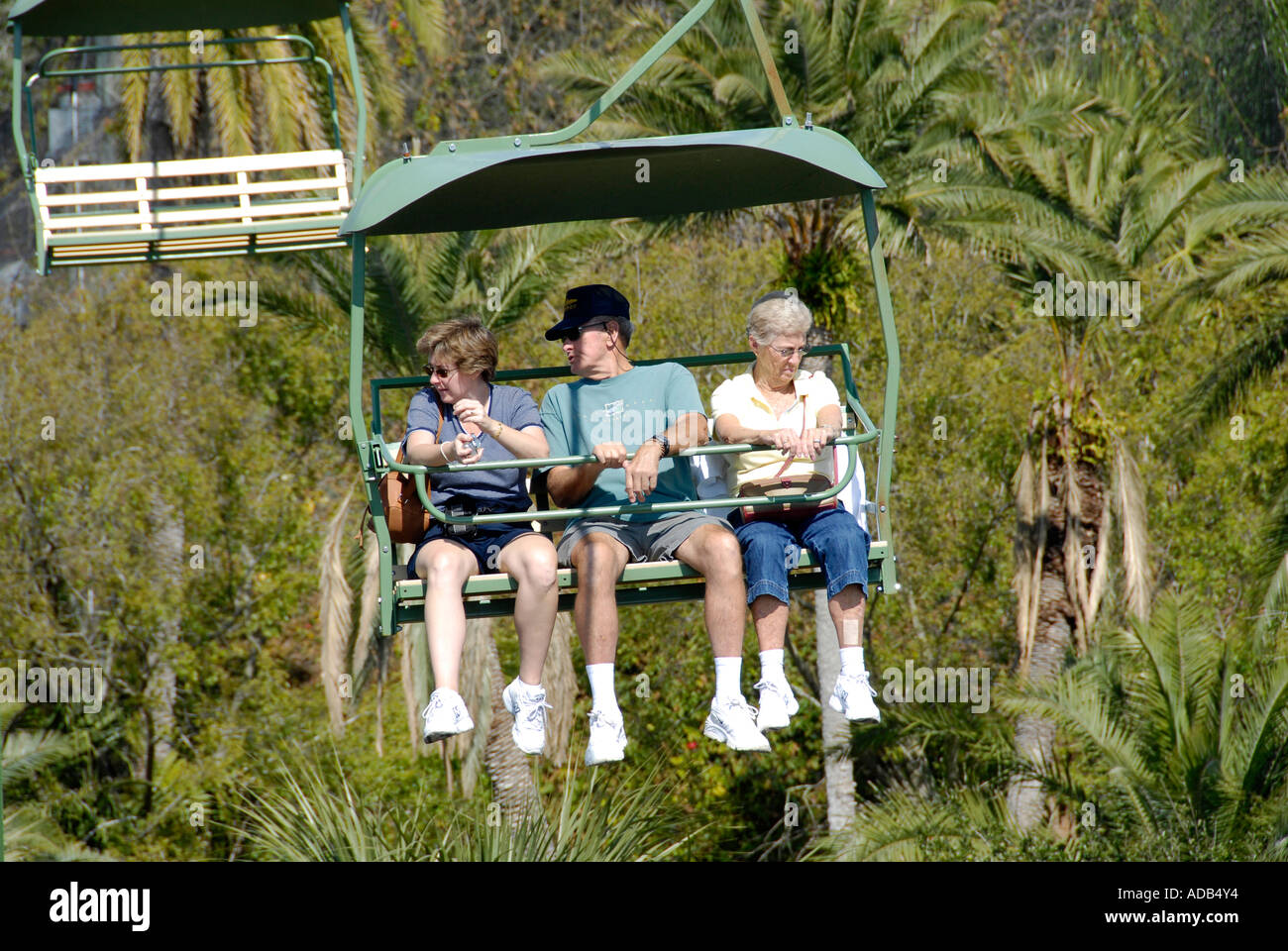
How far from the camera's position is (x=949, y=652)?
898 inches

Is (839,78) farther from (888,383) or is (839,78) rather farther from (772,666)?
(772,666)

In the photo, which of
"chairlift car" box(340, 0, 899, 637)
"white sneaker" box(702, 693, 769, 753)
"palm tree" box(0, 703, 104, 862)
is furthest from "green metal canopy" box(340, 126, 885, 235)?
"palm tree" box(0, 703, 104, 862)

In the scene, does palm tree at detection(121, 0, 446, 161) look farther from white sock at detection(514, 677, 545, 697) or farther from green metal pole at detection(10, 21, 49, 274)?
white sock at detection(514, 677, 545, 697)

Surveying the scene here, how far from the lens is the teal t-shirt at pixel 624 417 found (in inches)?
256

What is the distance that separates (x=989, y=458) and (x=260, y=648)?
31.4 feet

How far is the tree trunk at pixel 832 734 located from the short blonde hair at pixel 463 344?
12.7m

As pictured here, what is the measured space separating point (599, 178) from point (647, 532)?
58.4 inches

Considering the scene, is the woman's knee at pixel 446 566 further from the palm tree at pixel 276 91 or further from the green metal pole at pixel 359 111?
the palm tree at pixel 276 91

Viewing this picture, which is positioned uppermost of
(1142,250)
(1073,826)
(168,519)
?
(1142,250)

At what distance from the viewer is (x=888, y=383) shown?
6.27 meters

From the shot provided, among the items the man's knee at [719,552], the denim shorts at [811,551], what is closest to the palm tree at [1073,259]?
the denim shorts at [811,551]

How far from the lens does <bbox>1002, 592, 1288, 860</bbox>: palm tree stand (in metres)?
13.7
